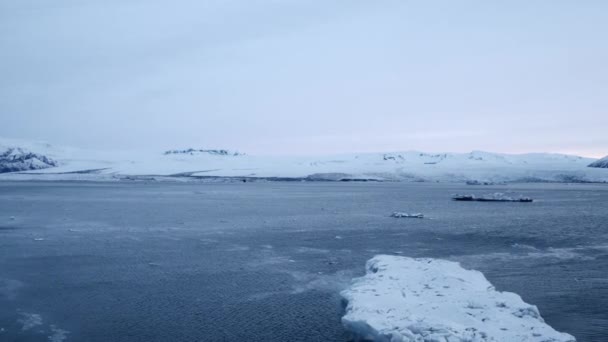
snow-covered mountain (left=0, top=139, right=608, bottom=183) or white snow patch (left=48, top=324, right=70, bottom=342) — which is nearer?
white snow patch (left=48, top=324, right=70, bottom=342)

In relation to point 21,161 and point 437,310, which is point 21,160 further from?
point 437,310

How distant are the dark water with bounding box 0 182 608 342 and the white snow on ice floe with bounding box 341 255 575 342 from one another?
0.50 m

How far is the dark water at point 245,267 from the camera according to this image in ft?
20.8

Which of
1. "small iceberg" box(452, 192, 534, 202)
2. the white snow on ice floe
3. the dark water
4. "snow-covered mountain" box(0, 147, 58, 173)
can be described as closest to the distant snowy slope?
"snow-covered mountain" box(0, 147, 58, 173)

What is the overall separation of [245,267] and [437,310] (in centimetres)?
437

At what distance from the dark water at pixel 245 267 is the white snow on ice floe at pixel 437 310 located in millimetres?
503

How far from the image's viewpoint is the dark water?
6344mm

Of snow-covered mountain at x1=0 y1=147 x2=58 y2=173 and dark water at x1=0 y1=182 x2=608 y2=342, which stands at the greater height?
snow-covered mountain at x1=0 y1=147 x2=58 y2=173

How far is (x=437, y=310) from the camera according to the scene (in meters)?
6.00

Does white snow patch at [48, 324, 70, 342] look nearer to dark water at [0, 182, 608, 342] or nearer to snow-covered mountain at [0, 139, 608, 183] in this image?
dark water at [0, 182, 608, 342]

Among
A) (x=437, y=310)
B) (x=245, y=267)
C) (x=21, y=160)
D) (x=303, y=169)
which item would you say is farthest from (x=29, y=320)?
(x=21, y=160)

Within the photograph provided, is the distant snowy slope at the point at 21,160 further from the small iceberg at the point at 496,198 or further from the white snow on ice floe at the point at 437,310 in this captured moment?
the white snow on ice floe at the point at 437,310

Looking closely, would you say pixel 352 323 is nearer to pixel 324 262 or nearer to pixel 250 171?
pixel 324 262

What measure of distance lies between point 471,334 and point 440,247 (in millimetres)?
6610
